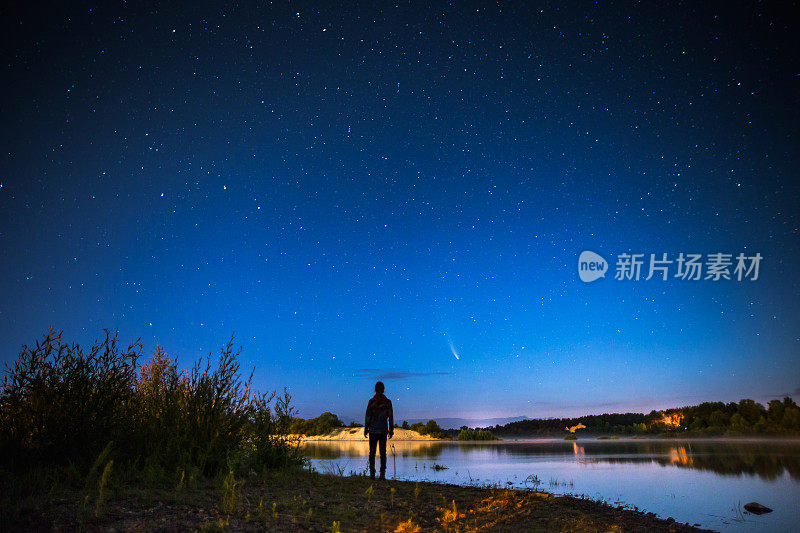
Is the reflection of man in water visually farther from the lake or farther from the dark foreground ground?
the dark foreground ground

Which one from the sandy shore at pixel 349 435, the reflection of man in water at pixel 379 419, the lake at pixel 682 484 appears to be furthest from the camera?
the sandy shore at pixel 349 435

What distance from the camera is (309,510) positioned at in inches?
269

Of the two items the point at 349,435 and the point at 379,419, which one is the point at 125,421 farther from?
the point at 349,435

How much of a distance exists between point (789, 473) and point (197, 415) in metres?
18.6

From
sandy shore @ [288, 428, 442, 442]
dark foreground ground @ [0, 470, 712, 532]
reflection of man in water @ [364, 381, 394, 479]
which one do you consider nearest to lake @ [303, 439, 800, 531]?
reflection of man in water @ [364, 381, 394, 479]

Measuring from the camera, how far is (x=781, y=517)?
9.07m

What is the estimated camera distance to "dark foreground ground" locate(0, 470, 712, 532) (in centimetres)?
567

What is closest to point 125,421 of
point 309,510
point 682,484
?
point 309,510

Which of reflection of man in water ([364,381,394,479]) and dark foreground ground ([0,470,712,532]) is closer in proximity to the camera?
dark foreground ground ([0,470,712,532])

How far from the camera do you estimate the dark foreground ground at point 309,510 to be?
18.6 ft

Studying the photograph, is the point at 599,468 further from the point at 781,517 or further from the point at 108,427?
the point at 108,427

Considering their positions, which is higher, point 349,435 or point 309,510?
point 309,510

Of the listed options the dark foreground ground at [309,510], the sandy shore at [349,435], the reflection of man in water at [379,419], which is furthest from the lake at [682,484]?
the sandy shore at [349,435]

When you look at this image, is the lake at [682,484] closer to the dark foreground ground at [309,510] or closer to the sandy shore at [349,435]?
the dark foreground ground at [309,510]
